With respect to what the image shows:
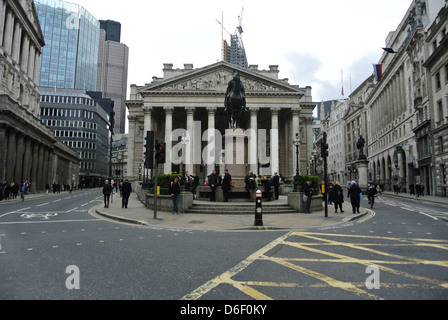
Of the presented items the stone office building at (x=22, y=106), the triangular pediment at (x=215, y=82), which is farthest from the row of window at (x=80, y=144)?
the triangular pediment at (x=215, y=82)

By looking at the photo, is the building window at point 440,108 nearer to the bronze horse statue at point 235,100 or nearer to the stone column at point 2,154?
the bronze horse statue at point 235,100

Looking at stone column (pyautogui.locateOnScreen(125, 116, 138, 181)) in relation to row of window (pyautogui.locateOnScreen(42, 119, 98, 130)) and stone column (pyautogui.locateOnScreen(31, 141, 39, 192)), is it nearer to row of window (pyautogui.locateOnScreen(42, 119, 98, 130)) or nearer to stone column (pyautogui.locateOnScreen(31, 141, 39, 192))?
stone column (pyautogui.locateOnScreen(31, 141, 39, 192))

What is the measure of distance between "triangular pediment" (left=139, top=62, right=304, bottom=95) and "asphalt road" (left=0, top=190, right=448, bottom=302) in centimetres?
3908

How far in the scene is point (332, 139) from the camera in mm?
98438

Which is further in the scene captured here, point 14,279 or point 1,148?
point 1,148

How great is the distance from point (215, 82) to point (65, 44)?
107 metres

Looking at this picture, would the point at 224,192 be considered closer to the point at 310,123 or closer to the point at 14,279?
the point at 14,279

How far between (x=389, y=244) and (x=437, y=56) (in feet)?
121

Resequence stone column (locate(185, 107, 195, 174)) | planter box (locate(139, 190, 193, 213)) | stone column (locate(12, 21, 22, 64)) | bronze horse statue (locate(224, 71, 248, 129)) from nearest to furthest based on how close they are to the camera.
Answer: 1. planter box (locate(139, 190, 193, 213))
2. bronze horse statue (locate(224, 71, 248, 129))
3. stone column (locate(185, 107, 195, 174))
4. stone column (locate(12, 21, 22, 64))

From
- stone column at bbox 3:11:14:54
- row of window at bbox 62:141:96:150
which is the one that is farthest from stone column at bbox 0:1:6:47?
row of window at bbox 62:141:96:150

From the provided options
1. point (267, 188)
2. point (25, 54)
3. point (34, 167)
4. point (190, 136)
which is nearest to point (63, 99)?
→ point (25, 54)

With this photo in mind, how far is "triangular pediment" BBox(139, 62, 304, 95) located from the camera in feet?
149

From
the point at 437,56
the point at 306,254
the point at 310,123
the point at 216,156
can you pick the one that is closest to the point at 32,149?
the point at 216,156

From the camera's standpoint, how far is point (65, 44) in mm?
122125
